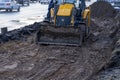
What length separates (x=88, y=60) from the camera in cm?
1419

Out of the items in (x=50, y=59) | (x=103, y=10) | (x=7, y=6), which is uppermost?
(x=50, y=59)

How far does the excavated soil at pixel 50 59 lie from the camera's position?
11758mm

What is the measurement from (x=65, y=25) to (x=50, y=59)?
353 centimetres

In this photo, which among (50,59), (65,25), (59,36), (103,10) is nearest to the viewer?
(50,59)

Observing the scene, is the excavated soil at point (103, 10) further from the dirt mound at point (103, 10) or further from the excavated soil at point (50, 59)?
the excavated soil at point (50, 59)

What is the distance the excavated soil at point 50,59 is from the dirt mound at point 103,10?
1385cm

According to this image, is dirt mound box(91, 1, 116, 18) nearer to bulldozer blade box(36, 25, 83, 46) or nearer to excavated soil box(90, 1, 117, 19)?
excavated soil box(90, 1, 117, 19)

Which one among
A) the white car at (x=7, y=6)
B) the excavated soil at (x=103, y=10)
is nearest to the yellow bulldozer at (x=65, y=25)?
the excavated soil at (x=103, y=10)

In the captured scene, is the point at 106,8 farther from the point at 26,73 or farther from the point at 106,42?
the point at 26,73

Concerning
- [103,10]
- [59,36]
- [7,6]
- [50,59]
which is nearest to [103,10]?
[103,10]

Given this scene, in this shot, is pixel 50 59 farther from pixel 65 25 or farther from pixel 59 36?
pixel 65 25

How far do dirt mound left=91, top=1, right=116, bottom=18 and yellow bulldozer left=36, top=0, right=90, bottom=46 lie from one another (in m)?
14.2

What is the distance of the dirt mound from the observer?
32.6 meters

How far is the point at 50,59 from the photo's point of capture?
46.0 feet
